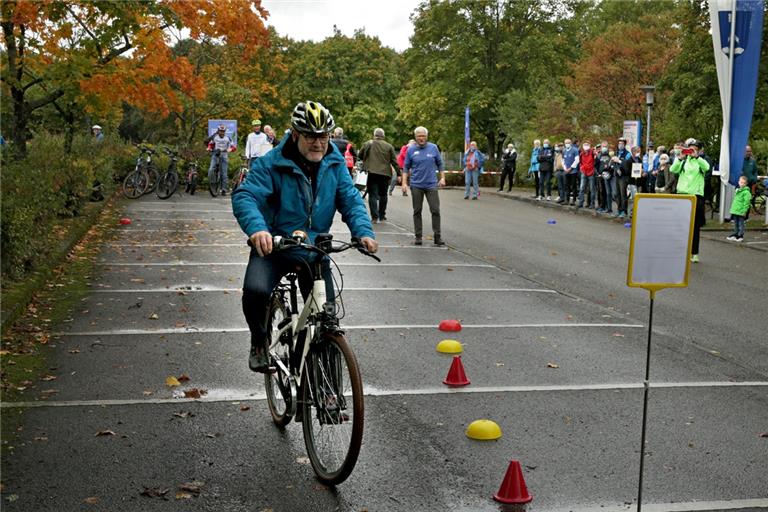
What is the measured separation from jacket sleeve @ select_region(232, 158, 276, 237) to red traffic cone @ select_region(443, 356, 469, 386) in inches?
86.6

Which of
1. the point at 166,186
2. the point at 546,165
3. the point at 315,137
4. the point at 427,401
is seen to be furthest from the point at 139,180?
the point at 315,137

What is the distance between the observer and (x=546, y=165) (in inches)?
1273

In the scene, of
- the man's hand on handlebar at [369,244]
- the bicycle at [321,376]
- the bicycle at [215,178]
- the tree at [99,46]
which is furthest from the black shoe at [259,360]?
the bicycle at [215,178]

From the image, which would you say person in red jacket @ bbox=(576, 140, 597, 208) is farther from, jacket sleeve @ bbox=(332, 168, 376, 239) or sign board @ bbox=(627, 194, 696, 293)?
sign board @ bbox=(627, 194, 696, 293)

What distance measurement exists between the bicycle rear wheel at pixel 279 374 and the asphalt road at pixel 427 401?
0.38 feet

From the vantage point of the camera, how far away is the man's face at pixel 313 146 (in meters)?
5.99

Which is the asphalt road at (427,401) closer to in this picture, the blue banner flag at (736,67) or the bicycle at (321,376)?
the bicycle at (321,376)

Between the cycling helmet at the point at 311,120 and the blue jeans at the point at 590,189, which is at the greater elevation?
the cycling helmet at the point at 311,120

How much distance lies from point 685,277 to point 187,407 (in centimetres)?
336

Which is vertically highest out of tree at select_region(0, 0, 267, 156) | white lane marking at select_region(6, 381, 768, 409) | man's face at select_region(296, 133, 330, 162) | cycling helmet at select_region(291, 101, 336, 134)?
tree at select_region(0, 0, 267, 156)

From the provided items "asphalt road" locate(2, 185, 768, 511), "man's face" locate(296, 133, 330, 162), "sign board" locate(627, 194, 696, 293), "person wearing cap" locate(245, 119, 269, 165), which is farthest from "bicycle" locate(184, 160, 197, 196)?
"sign board" locate(627, 194, 696, 293)

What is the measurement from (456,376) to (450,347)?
115cm

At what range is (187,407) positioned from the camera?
700 cm

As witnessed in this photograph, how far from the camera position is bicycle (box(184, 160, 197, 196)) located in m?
29.4
